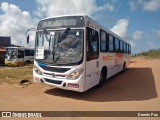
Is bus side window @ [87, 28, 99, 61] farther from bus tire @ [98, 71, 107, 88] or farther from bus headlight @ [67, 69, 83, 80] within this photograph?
bus tire @ [98, 71, 107, 88]

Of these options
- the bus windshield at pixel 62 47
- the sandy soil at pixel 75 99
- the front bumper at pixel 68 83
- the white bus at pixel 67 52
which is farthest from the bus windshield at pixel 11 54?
the front bumper at pixel 68 83

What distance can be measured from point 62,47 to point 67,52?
1.07ft

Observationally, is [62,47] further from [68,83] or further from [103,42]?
[103,42]

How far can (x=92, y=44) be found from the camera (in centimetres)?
923

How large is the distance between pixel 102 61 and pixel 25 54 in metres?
22.3

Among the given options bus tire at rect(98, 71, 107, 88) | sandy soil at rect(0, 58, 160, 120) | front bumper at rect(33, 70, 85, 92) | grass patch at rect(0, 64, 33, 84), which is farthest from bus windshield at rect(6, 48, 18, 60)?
front bumper at rect(33, 70, 85, 92)

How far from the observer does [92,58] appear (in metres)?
9.30

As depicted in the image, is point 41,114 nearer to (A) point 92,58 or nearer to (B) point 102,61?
(A) point 92,58

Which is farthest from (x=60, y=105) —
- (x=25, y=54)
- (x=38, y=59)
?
(x=25, y=54)

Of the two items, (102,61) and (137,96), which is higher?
(102,61)

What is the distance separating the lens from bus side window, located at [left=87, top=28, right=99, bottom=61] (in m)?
8.83

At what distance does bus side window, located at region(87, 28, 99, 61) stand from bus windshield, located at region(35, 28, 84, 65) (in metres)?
0.43

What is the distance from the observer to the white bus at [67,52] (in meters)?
8.42

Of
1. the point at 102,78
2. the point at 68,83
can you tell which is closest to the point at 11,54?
the point at 102,78
